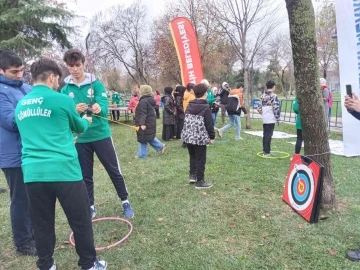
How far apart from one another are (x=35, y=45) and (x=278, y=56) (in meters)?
39.7

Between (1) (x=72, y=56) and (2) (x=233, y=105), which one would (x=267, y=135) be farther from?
(1) (x=72, y=56)

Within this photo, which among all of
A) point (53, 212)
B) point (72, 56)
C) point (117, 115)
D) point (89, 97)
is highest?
point (72, 56)

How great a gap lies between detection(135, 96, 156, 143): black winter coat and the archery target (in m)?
4.18

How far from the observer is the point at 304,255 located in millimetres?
2867

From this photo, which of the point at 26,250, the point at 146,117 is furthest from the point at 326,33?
the point at 26,250

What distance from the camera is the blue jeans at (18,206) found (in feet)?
9.97

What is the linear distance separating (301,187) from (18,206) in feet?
10.1

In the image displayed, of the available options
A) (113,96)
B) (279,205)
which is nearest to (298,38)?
(279,205)

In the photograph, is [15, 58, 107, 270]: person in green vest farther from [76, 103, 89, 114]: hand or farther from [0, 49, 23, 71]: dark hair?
[0, 49, 23, 71]: dark hair

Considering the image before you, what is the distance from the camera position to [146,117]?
737 centimetres

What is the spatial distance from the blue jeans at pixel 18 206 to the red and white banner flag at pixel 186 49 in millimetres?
7333

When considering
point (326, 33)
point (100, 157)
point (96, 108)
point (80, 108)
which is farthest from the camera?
point (326, 33)

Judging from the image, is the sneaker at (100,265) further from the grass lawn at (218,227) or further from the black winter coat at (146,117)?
the black winter coat at (146,117)

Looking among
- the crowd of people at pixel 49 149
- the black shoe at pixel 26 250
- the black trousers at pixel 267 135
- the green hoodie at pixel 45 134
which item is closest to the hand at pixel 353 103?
the crowd of people at pixel 49 149
